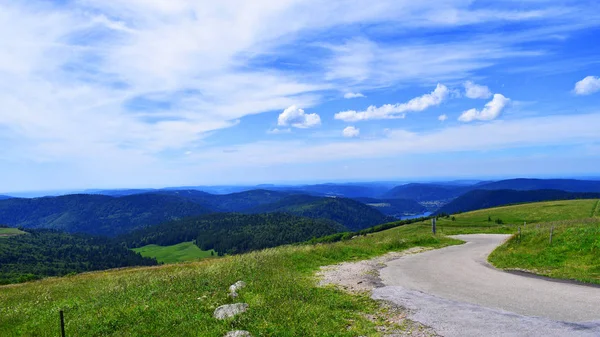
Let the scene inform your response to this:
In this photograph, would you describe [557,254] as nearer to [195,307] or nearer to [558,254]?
[558,254]

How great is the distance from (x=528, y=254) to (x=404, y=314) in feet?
50.1

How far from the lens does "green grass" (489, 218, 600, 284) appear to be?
61.5 ft

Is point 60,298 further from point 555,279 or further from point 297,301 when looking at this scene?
point 555,279

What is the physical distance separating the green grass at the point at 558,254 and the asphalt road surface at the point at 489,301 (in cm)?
165

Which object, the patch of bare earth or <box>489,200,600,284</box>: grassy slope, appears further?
<box>489,200,600,284</box>: grassy slope

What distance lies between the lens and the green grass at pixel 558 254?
18.8m

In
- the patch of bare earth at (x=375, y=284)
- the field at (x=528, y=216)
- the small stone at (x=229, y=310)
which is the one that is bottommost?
the field at (x=528, y=216)

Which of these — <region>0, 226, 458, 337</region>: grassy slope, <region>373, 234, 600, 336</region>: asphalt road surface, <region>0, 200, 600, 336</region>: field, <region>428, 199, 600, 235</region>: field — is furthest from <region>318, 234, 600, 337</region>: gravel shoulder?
<region>428, 199, 600, 235</region>: field

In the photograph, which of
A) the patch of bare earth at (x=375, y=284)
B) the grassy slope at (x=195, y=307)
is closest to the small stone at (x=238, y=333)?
the grassy slope at (x=195, y=307)

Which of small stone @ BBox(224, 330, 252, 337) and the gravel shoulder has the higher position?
small stone @ BBox(224, 330, 252, 337)

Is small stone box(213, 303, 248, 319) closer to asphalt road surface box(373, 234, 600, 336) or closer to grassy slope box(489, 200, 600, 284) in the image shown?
asphalt road surface box(373, 234, 600, 336)

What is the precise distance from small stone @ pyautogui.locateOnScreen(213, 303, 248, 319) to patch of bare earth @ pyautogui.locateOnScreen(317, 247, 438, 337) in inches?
197

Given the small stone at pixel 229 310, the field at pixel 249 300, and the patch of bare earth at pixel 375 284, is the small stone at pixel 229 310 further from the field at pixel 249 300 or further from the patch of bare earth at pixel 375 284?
the patch of bare earth at pixel 375 284

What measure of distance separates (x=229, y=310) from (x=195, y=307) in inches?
79.7
